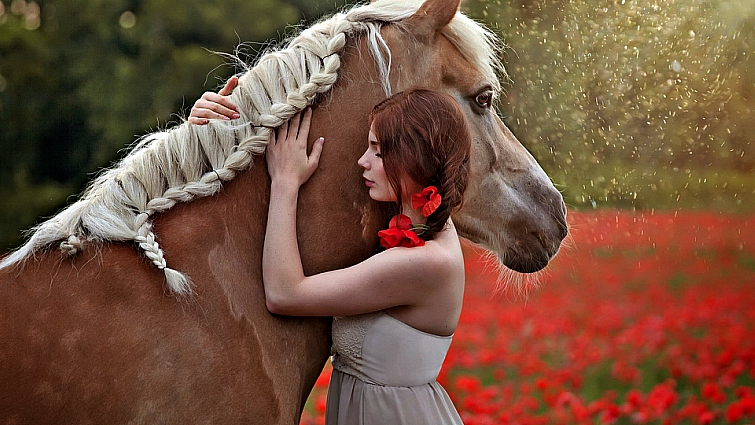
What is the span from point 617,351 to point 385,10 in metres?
3.76

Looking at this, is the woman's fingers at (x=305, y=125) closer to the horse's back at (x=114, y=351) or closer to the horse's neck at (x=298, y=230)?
the horse's neck at (x=298, y=230)

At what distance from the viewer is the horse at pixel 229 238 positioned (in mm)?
1422

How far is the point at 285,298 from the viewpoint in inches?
60.9

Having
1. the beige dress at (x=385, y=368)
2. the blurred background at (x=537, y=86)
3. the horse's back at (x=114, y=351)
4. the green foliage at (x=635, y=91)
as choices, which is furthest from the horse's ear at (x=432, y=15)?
the blurred background at (x=537, y=86)

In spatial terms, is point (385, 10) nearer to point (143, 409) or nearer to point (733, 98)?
point (143, 409)

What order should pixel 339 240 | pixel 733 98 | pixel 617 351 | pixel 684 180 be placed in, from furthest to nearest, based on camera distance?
1. pixel 684 180
2. pixel 733 98
3. pixel 617 351
4. pixel 339 240

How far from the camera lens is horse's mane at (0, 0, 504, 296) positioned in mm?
Result: 1541

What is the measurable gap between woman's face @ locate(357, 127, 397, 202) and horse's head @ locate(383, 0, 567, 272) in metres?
0.16

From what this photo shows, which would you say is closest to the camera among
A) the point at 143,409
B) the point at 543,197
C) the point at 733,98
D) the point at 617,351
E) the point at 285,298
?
the point at 143,409

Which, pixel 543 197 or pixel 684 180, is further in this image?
pixel 684 180

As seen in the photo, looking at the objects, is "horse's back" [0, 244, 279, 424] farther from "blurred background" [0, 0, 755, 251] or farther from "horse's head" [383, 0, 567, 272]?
"blurred background" [0, 0, 755, 251]

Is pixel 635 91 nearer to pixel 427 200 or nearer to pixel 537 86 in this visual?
pixel 537 86

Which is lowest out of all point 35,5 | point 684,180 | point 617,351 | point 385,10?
point 684,180

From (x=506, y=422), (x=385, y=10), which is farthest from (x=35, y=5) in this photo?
(x=385, y=10)
